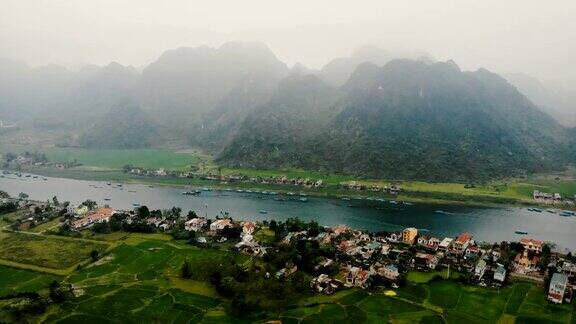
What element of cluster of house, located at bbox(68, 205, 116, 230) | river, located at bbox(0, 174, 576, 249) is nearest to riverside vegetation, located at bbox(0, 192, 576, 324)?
cluster of house, located at bbox(68, 205, 116, 230)

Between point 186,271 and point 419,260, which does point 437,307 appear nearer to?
point 419,260

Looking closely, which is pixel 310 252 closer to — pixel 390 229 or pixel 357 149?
pixel 390 229

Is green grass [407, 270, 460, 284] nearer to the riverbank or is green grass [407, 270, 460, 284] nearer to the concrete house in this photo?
the concrete house

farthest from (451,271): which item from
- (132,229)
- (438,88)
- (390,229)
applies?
(438,88)

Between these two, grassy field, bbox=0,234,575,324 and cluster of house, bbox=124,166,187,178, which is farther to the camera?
cluster of house, bbox=124,166,187,178

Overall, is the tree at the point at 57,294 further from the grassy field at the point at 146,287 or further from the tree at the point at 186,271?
the tree at the point at 186,271

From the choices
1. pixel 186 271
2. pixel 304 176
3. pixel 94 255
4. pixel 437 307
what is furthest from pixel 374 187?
pixel 94 255

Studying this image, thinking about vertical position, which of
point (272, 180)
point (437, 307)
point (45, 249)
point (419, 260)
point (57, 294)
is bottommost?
point (57, 294)

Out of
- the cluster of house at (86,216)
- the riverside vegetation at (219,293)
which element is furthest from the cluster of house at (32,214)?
the riverside vegetation at (219,293)
